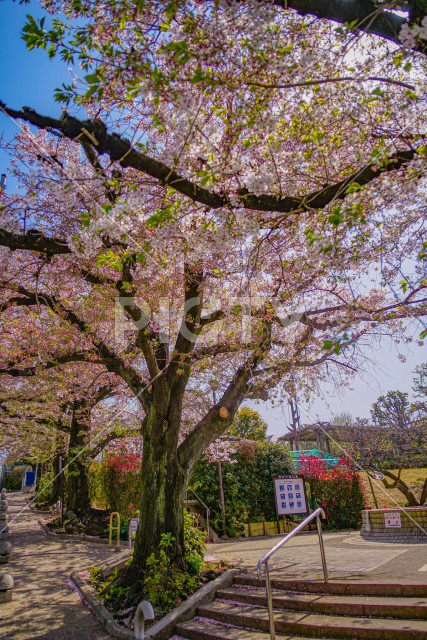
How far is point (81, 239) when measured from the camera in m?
4.65

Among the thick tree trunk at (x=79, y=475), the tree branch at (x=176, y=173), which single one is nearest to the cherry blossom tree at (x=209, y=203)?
the tree branch at (x=176, y=173)

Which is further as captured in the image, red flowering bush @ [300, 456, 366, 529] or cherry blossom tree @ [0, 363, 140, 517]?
red flowering bush @ [300, 456, 366, 529]

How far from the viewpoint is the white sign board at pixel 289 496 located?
11266 mm

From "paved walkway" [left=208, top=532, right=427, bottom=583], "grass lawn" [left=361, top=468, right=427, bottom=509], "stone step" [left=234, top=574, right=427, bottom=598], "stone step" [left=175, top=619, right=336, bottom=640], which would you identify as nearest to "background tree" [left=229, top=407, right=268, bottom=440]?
"grass lawn" [left=361, top=468, right=427, bottom=509]

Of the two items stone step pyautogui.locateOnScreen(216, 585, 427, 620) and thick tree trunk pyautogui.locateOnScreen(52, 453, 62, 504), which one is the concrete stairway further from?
thick tree trunk pyautogui.locateOnScreen(52, 453, 62, 504)

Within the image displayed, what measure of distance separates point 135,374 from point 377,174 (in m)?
5.42

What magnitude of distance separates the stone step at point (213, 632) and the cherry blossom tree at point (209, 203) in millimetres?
1165

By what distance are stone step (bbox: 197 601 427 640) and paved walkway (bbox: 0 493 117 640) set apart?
5.56ft

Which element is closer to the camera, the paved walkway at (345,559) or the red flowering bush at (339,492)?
the paved walkway at (345,559)

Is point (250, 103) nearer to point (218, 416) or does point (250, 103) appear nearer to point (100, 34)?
point (100, 34)

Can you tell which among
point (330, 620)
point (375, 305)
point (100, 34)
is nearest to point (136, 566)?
point (330, 620)

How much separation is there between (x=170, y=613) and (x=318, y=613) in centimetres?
198

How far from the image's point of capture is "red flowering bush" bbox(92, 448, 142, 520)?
1398 cm

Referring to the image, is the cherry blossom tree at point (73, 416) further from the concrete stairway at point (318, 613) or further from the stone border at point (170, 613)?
the concrete stairway at point (318, 613)
